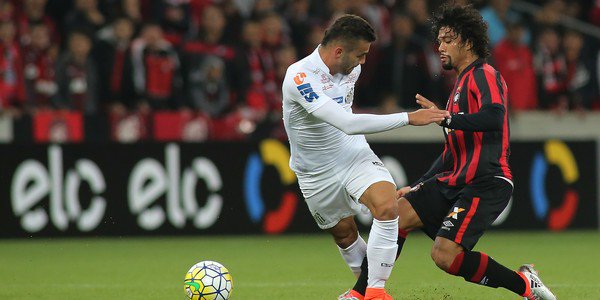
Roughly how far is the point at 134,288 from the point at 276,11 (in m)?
6.91

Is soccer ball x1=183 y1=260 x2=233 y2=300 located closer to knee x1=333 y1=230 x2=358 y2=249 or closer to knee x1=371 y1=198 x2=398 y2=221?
knee x1=333 y1=230 x2=358 y2=249

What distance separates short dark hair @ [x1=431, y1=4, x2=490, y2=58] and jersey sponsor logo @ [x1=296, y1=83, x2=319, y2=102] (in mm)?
904

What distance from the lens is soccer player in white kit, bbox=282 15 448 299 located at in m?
6.62

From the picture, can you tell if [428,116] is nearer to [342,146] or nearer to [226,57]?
[342,146]

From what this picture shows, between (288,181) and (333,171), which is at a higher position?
(333,171)

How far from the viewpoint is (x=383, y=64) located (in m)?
13.3

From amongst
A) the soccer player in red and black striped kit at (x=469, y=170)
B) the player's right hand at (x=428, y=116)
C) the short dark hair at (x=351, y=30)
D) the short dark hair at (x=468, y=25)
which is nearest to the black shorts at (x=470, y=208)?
the soccer player in red and black striped kit at (x=469, y=170)

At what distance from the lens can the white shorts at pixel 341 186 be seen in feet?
22.6

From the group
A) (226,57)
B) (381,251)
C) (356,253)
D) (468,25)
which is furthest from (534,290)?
(226,57)

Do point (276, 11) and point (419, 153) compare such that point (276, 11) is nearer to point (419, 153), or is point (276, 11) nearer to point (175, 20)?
point (175, 20)

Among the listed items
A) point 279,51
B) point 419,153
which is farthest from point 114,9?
point 419,153

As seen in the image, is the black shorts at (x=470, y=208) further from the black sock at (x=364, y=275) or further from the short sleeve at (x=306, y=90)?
the short sleeve at (x=306, y=90)

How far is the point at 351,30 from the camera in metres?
6.75

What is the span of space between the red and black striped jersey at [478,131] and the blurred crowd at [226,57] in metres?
4.94
